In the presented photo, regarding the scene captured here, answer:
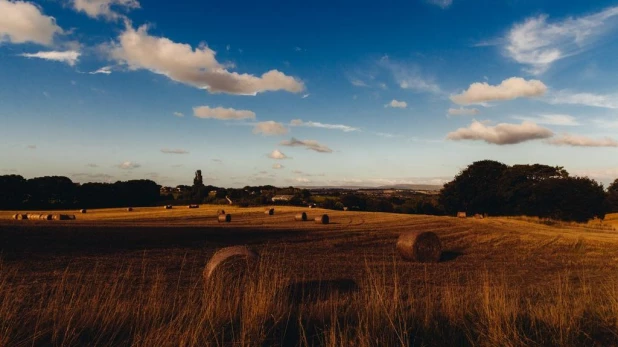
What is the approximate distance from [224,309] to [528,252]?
71.8 feet

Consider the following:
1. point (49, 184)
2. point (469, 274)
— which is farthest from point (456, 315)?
point (49, 184)

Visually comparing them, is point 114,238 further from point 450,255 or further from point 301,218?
point 301,218

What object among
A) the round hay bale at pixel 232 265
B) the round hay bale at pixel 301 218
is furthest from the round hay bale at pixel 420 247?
the round hay bale at pixel 301 218

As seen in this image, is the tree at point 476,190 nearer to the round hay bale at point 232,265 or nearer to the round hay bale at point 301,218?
the round hay bale at point 301,218

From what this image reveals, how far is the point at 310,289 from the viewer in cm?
1120

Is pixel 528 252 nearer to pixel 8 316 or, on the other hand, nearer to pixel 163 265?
pixel 163 265

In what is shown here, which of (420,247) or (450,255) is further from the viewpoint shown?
(450,255)

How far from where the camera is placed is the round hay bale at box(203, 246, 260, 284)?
11.9m

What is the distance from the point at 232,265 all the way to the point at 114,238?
492 inches

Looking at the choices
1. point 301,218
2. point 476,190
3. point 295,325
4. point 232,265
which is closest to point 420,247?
point 232,265

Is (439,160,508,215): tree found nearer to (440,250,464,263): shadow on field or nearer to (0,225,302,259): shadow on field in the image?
(440,250,464,263): shadow on field

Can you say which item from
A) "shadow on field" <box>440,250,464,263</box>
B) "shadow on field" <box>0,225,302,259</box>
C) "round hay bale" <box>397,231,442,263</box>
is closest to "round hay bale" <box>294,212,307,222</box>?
"shadow on field" <box>0,225,302,259</box>

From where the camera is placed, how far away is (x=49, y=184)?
62.9 m

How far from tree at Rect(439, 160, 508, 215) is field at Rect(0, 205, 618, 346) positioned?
80.8 ft
